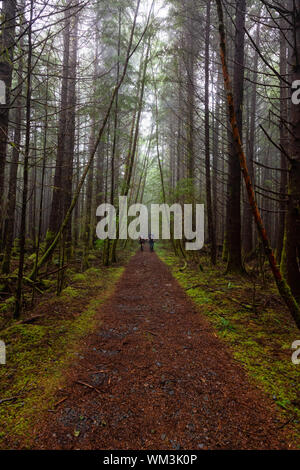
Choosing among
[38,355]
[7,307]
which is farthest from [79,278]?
[38,355]

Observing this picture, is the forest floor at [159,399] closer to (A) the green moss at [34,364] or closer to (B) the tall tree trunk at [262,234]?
(A) the green moss at [34,364]

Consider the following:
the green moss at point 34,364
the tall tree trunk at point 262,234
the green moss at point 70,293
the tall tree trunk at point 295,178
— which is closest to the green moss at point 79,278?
the green moss at point 70,293

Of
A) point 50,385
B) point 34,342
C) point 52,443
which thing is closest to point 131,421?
point 52,443

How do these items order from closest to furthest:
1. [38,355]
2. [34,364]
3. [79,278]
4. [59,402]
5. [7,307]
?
1. [59,402]
2. [34,364]
3. [38,355]
4. [7,307]
5. [79,278]

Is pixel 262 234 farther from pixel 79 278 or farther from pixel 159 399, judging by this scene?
pixel 79 278

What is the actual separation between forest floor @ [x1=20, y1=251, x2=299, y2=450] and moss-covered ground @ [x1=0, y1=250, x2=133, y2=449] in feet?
0.42

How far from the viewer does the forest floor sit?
5.86 ft

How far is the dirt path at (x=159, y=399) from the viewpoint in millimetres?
1784

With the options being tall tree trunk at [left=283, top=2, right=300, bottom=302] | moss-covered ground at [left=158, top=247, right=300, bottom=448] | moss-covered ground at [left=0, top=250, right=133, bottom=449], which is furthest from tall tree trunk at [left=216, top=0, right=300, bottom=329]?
moss-covered ground at [left=0, top=250, right=133, bottom=449]

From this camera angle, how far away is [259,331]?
3814 mm

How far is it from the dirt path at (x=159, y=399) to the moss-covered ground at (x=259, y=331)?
20 centimetres

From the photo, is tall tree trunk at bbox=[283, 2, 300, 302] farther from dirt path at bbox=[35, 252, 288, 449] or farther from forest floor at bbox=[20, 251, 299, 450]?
dirt path at bbox=[35, 252, 288, 449]

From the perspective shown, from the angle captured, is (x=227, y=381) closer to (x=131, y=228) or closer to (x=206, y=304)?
(x=206, y=304)

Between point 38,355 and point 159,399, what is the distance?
1.85m
